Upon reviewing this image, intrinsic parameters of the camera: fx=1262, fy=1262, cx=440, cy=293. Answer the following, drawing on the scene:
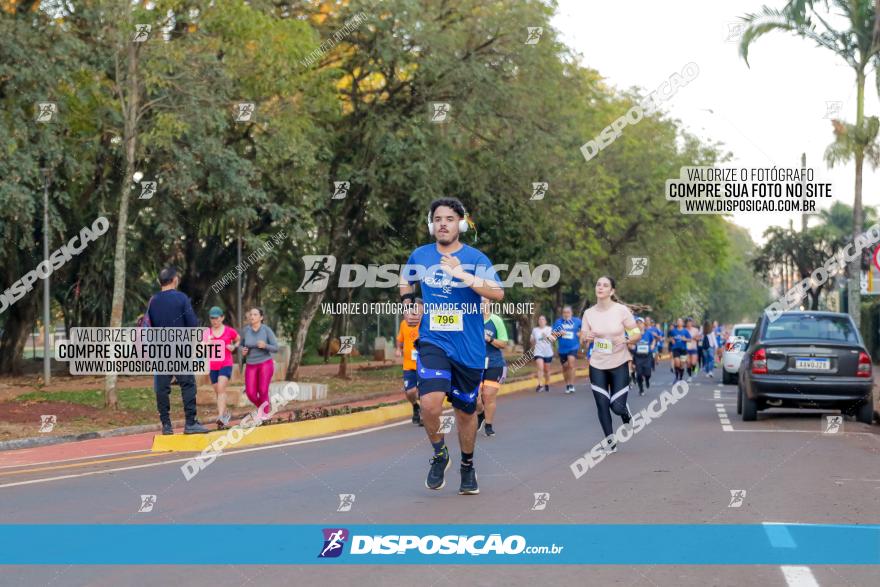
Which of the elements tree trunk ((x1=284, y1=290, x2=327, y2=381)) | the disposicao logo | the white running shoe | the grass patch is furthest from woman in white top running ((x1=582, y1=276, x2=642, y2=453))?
tree trunk ((x1=284, y1=290, x2=327, y2=381))

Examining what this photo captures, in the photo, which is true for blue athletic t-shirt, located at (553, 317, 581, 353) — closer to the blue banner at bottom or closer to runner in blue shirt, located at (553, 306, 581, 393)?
runner in blue shirt, located at (553, 306, 581, 393)

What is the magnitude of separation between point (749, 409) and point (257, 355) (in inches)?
286

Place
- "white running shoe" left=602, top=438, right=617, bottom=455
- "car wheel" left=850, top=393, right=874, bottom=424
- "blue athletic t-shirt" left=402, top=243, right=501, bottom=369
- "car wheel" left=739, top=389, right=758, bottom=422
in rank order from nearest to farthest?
"blue athletic t-shirt" left=402, top=243, right=501, bottom=369 < "white running shoe" left=602, top=438, right=617, bottom=455 < "car wheel" left=850, top=393, right=874, bottom=424 < "car wheel" left=739, top=389, right=758, bottom=422

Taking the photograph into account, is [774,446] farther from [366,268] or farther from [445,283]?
[366,268]

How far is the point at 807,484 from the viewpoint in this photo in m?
10.8

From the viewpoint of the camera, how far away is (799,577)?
6.68 meters

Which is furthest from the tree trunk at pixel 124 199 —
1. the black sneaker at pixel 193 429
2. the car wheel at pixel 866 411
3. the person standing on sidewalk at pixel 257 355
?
the car wheel at pixel 866 411

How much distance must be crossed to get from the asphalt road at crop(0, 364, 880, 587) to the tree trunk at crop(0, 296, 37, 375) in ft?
68.9

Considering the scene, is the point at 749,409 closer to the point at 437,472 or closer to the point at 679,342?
the point at 437,472

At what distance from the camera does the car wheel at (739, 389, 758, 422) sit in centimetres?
1842

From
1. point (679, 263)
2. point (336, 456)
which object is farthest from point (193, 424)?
point (679, 263)

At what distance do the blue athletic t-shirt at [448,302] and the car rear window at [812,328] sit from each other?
995 centimetres

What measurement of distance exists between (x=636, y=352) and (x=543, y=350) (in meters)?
2.10

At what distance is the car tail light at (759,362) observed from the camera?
18000 millimetres
